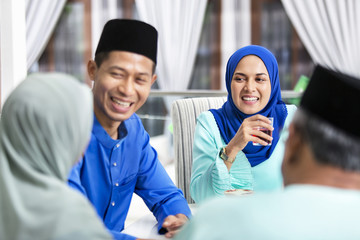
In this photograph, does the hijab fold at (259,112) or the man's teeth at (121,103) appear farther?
the hijab fold at (259,112)

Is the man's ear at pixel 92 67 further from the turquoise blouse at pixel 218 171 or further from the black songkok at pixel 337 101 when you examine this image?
the black songkok at pixel 337 101

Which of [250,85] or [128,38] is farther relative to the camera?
[250,85]

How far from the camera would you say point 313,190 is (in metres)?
0.71

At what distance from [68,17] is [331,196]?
16.9 feet

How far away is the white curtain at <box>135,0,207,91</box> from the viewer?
4.85 meters

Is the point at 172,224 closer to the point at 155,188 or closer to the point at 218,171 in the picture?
the point at 155,188

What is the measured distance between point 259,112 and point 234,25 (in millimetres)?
3084

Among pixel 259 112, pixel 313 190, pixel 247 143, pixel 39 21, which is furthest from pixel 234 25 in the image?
pixel 313 190

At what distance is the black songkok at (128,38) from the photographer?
1329 mm

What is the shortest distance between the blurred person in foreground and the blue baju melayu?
0.60 metres

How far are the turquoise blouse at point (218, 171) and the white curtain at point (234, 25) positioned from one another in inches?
122

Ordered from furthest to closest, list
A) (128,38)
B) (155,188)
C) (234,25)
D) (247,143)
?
(234,25) < (247,143) < (155,188) < (128,38)

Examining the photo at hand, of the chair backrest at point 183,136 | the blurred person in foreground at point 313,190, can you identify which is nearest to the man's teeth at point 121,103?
the blurred person in foreground at point 313,190

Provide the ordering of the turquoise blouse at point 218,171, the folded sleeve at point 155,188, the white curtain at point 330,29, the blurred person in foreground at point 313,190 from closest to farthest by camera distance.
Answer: the blurred person in foreground at point 313,190, the folded sleeve at point 155,188, the turquoise blouse at point 218,171, the white curtain at point 330,29
